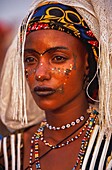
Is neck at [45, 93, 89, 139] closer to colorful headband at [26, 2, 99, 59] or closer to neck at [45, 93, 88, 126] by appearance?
neck at [45, 93, 88, 126]

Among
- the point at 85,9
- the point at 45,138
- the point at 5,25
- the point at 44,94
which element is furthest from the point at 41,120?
the point at 5,25

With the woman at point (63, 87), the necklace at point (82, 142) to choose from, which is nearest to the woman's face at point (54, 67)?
the woman at point (63, 87)

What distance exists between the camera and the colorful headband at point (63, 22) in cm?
217

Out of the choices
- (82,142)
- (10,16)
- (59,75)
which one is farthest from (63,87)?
(10,16)

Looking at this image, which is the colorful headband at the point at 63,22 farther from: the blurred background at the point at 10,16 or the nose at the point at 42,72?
the blurred background at the point at 10,16

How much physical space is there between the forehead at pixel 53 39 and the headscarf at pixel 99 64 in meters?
0.08

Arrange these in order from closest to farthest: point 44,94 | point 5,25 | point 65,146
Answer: point 44,94
point 65,146
point 5,25

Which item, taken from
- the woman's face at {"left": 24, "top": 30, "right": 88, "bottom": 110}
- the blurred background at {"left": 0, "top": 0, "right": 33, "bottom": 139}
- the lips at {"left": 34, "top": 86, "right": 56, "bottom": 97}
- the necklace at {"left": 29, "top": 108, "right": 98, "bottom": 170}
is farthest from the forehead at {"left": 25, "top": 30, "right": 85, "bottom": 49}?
the blurred background at {"left": 0, "top": 0, "right": 33, "bottom": 139}

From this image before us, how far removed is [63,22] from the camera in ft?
7.11

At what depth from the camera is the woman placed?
2166 millimetres

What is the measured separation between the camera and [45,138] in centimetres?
236

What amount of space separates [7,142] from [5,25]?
220 centimetres

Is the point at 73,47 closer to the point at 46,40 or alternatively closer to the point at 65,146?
the point at 46,40

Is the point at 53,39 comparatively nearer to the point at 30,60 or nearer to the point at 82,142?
the point at 30,60
